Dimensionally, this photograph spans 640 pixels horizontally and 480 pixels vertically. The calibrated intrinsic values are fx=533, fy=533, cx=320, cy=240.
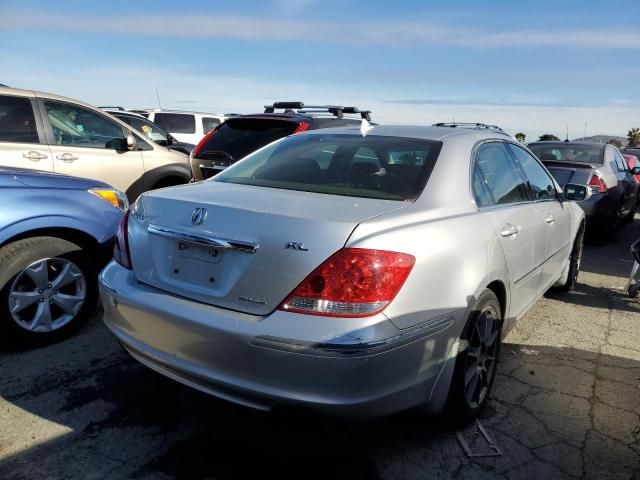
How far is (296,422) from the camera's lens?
2113 mm

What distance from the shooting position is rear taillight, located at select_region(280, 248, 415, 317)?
6.75 ft

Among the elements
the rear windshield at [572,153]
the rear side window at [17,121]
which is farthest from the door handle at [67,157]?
the rear windshield at [572,153]

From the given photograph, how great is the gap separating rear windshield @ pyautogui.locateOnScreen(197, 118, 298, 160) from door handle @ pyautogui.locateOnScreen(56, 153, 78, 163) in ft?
4.30

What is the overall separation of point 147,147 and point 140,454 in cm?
472

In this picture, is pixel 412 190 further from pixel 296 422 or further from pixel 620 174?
pixel 620 174

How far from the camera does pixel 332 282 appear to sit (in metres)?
2.06

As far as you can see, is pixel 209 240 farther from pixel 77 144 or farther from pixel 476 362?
pixel 77 144

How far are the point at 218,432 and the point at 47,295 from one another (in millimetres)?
1660

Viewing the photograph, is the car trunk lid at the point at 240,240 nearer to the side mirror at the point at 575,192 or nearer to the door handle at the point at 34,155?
the side mirror at the point at 575,192

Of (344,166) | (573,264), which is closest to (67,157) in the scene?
(344,166)

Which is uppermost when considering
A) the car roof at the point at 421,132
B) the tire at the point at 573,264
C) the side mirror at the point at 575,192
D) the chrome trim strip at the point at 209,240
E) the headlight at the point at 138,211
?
the car roof at the point at 421,132

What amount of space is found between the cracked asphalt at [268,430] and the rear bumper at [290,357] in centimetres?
14

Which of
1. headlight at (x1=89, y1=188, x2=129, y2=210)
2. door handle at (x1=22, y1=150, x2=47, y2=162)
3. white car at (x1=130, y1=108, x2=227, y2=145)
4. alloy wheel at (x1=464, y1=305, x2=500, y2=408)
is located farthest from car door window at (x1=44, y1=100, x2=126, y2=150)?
white car at (x1=130, y1=108, x2=227, y2=145)

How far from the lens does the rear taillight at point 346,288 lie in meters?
2.06
